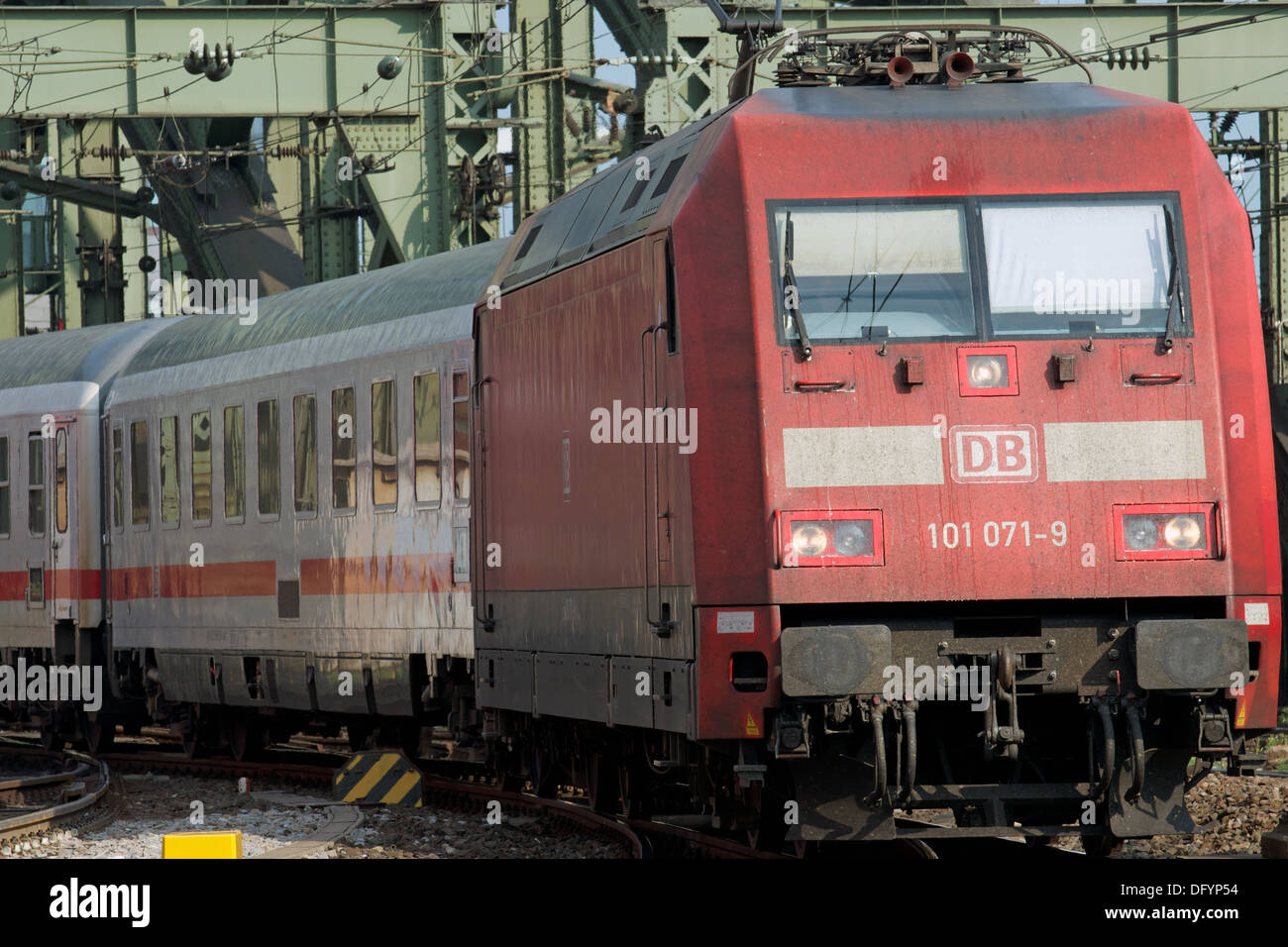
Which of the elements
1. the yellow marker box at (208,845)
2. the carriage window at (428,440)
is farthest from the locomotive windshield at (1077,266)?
the carriage window at (428,440)

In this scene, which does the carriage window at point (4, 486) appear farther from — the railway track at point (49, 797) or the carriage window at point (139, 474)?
the railway track at point (49, 797)

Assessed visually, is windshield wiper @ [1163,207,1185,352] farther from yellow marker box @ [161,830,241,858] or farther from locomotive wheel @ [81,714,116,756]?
locomotive wheel @ [81,714,116,756]

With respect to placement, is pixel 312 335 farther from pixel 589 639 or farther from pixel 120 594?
pixel 589 639

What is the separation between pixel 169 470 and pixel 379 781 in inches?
208

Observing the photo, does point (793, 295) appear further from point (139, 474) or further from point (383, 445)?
point (139, 474)

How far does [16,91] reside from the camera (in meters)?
21.9

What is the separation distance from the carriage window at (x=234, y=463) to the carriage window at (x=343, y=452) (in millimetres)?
1650

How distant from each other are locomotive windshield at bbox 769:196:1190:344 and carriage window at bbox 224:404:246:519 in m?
9.16

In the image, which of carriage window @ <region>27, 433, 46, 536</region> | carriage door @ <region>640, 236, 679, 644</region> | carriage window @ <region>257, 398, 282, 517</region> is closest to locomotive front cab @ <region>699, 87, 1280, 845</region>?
carriage door @ <region>640, 236, 679, 644</region>

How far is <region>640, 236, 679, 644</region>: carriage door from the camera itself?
9.39 meters

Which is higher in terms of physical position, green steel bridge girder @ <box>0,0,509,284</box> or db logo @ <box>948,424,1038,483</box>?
green steel bridge girder @ <box>0,0,509,284</box>
